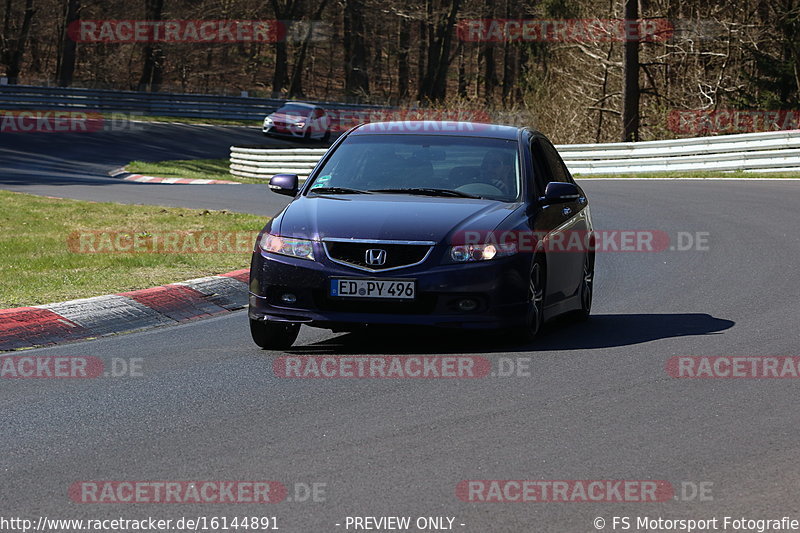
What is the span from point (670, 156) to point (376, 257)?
23.8m

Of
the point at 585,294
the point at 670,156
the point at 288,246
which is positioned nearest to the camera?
the point at 288,246

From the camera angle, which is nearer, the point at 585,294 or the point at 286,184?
the point at 286,184

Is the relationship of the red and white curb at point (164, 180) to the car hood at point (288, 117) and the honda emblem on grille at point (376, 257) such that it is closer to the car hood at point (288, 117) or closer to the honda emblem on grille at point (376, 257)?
the car hood at point (288, 117)

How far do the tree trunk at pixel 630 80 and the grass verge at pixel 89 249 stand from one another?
21956 mm

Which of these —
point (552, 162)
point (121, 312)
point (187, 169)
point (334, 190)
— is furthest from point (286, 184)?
point (187, 169)

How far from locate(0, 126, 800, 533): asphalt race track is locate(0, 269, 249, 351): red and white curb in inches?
12.8

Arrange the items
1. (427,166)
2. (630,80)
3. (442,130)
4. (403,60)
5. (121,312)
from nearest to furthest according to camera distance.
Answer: (427,166), (442,130), (121,312), (630,80), (403,60)

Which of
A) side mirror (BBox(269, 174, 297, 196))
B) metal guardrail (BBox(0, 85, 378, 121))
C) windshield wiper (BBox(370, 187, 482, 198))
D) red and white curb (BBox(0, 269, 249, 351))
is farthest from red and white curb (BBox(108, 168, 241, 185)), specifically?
windshield wiper (BBox(370, 187, 482, 198))

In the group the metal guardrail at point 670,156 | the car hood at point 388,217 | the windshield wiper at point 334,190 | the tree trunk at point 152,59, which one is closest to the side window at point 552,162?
the car hood at point 388,217

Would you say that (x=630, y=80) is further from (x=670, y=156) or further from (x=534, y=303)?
(x=534, y=303)

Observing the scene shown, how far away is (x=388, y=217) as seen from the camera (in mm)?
8523

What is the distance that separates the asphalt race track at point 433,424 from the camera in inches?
199

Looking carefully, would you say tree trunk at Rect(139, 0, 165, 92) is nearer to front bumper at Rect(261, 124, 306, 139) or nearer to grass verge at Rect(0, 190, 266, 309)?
front bumper at Rect(261, 124, 306, 139)

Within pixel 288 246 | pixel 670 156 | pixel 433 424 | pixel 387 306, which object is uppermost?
pixel 288 246
